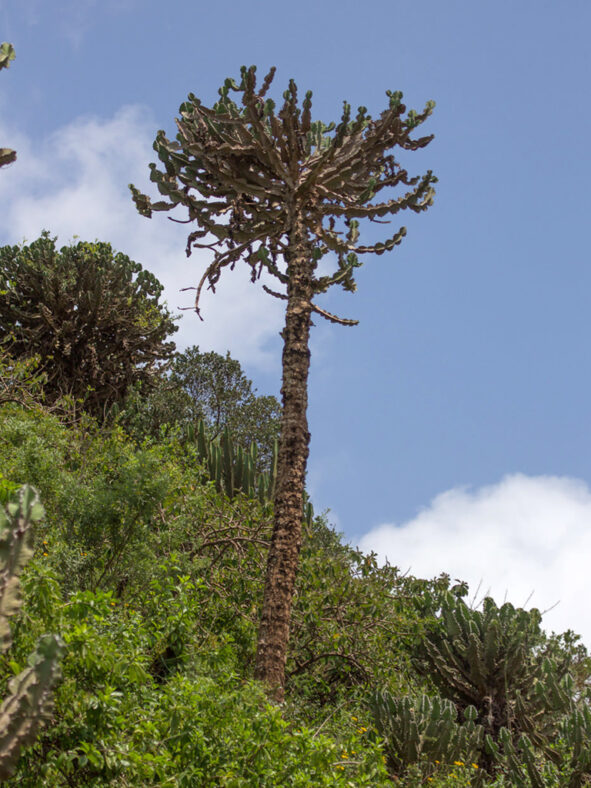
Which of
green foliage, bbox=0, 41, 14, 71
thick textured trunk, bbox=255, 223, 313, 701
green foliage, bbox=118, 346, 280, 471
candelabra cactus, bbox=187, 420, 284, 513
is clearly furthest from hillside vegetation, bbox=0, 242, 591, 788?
green foliage, bbox=118, 346, 280, 471

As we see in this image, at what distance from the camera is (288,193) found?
9.47 metres

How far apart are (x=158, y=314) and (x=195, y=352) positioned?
774cm

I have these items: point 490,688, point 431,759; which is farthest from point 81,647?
point 490,688

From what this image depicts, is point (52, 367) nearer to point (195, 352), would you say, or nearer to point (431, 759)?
point (195, 352)

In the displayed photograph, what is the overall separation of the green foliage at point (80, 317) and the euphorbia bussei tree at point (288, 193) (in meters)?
8.51

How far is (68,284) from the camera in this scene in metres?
18.5

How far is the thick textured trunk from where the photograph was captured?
23.7ft

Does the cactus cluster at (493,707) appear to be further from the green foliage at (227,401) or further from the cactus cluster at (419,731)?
the green foliage at (227,401)

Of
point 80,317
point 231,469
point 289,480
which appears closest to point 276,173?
point 289,480

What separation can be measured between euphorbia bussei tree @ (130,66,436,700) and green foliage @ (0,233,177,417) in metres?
8.51

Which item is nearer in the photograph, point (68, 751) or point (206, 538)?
point (68, 751)

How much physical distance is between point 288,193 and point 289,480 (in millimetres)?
3932

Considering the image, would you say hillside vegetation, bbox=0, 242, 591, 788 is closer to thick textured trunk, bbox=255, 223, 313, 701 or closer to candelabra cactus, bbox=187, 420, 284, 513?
thick textured trunk, bbox=255, 223, 313, 701

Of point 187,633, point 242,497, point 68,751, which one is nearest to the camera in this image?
point 68,751
